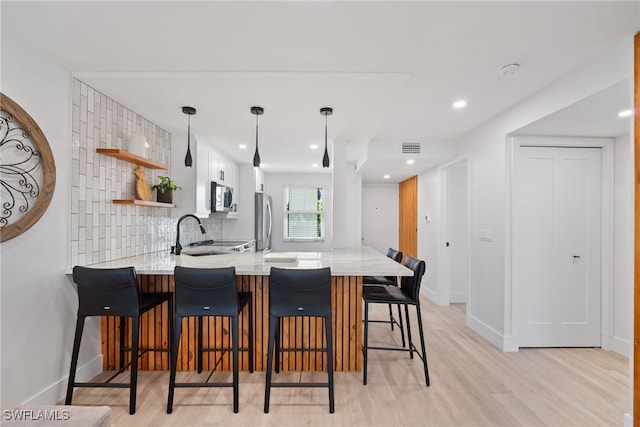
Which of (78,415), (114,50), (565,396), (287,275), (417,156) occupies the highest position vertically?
(114,50)

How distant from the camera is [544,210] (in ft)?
9.94

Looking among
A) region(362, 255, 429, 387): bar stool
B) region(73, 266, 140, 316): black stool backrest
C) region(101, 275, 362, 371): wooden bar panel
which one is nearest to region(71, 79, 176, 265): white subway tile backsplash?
region(73, 266, 140, 316): black stool backrest

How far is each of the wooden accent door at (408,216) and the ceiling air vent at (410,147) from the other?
59.7 inches

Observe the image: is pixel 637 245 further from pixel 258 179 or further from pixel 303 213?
pixel 303 213

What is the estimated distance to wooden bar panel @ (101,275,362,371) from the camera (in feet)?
8.10

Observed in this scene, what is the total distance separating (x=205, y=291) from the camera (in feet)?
6.54

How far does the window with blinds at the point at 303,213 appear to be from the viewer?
6781 mm

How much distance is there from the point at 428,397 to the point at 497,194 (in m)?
2.05

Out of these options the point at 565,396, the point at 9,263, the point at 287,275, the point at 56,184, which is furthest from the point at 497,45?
the point at 9,263

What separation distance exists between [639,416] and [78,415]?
2700 mm

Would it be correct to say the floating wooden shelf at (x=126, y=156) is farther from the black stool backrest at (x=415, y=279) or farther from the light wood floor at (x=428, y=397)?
the black stool backrest at (x=415, y=279)

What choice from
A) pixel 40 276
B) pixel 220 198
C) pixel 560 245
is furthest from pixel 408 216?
pixel 40 276

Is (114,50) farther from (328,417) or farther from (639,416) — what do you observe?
(639,416)

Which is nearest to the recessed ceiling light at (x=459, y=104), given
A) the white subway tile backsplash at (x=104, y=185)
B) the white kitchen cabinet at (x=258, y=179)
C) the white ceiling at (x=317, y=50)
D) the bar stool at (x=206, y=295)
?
the white ceiling at (x=317, y=50)
